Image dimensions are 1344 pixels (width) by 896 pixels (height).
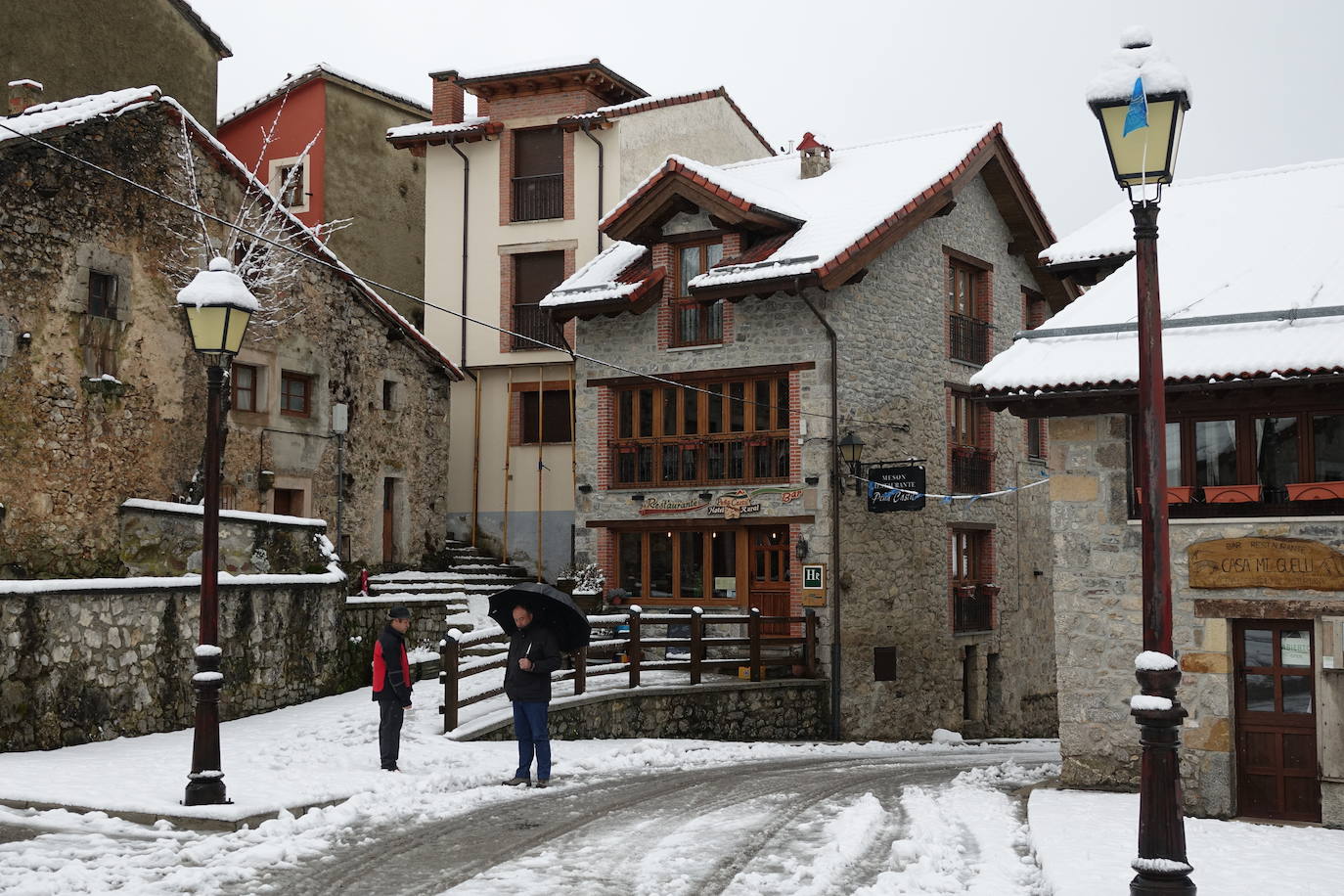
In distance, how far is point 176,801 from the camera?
1063 centimetres

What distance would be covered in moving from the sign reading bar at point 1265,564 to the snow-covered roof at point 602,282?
13.7 m

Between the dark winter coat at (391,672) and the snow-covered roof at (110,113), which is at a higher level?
the snow-covered roof at (110,113)

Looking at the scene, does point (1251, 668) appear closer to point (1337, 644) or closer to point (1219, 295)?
point (1337, 644)

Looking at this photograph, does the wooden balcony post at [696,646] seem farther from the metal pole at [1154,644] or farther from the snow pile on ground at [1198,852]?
the metal pole at [1154,644]

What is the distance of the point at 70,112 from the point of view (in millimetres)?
18781

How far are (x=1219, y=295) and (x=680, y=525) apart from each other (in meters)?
12.4

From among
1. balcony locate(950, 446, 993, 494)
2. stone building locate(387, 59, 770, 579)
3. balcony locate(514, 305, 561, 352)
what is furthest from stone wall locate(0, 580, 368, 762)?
balcony locate(950, 446, 993, 494)

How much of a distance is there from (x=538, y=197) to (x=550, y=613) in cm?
1877

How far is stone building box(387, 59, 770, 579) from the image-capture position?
1147 inches

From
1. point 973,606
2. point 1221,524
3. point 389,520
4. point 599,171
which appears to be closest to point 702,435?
point 973,606

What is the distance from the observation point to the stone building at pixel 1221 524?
1159 centimetres

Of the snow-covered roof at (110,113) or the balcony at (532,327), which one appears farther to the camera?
the balcony at (532,327)

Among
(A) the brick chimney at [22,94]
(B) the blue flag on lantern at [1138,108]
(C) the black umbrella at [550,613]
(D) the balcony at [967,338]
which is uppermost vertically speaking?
(A) the brick chimney at [22,94]

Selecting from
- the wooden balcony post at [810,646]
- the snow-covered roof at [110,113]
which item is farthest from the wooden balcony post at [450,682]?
the wooden balcony post at [810,646]
